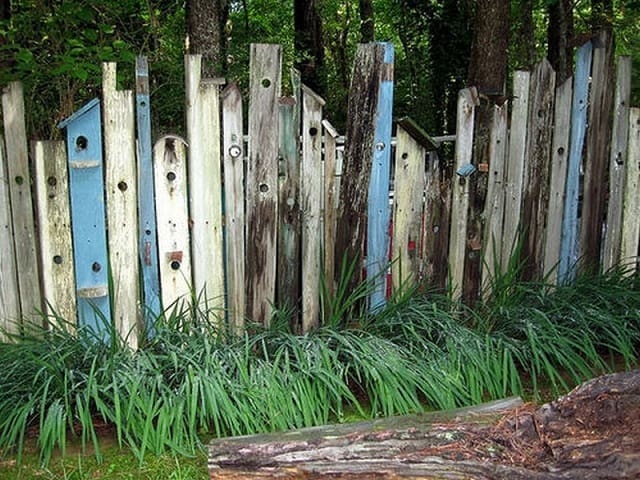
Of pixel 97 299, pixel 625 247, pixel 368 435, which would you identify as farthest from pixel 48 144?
pixel 625 247

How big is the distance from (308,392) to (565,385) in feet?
4.16

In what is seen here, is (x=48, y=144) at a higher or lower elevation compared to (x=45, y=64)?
lower

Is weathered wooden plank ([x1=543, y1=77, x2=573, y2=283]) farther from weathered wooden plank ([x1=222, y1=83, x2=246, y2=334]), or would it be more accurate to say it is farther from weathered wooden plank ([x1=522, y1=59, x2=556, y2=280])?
weathered wooden plank ([x1=222, y1=83, x2=246, y2=334])

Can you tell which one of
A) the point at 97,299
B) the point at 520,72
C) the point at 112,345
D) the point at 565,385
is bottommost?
the point at 565,385

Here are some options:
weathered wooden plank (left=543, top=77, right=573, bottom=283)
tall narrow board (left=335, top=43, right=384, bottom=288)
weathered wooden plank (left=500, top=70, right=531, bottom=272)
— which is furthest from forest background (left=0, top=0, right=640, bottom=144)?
tall narrow board (left=335, top=43, right=384, bottom=288)

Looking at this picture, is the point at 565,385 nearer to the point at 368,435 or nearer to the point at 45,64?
the point at 368,435

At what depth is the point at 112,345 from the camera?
2.99 m

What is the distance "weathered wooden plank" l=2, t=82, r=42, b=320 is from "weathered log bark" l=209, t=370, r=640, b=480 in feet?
4.55

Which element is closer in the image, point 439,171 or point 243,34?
Result: point 439,171

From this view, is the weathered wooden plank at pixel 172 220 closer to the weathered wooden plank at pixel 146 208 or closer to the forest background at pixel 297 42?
the weathered wooden plank at pixel 146 208

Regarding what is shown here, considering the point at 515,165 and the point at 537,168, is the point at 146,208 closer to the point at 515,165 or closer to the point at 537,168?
the point at 515,165

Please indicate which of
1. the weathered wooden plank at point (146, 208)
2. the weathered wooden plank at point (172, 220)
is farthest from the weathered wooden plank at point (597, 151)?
the weathered wooden plank at point (146, 208)

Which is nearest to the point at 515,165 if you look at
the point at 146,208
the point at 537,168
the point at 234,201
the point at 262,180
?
the point at 537,168

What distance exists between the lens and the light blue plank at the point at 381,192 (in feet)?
10.9
